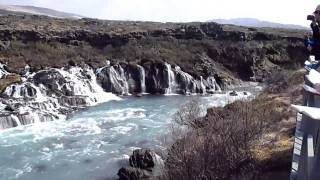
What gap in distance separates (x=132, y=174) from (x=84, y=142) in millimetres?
8821

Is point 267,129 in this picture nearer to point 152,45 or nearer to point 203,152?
point 203,152

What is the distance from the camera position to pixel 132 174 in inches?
925

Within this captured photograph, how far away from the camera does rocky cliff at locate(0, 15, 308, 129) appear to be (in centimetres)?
4441

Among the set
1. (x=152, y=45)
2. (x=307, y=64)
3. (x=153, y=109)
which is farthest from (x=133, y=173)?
(x=152, y=45)

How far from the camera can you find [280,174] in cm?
1459

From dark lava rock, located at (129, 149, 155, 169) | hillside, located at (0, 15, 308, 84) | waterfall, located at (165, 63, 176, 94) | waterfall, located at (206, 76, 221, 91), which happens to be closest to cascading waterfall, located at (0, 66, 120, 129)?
hillside, located at (0, 15, 308, 84)

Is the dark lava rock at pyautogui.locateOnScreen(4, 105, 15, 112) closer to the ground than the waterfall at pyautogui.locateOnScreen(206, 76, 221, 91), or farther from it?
farther from it

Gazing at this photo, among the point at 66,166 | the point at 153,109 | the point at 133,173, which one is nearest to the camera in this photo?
the point at 133,173

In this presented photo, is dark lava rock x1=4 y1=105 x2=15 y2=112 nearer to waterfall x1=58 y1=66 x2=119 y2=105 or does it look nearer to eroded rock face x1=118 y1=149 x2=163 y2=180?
waterfall x1=58 y1=66 x2=119 y2=105

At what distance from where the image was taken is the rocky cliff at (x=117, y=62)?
44406 millimetres

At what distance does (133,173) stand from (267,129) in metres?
6.46

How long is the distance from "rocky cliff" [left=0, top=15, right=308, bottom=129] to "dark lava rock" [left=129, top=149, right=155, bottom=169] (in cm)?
1448

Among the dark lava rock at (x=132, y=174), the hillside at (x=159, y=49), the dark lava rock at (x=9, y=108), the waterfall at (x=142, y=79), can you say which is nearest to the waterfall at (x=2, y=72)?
the hillside at (x=159, y=49)

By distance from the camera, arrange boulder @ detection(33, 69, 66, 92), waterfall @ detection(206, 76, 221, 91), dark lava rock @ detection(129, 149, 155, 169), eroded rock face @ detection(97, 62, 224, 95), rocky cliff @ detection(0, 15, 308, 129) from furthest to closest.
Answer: waterfall @ detection(206, 76, 221, 91)
eroded rock face @ detection(97, 62, 224, 95)
boulder @ detection(33, 69, 66, 92)
rocky cliff @ detection(0, 15, 308, 129)
dark lava rock @ detection(129, 149, 155, 169)
